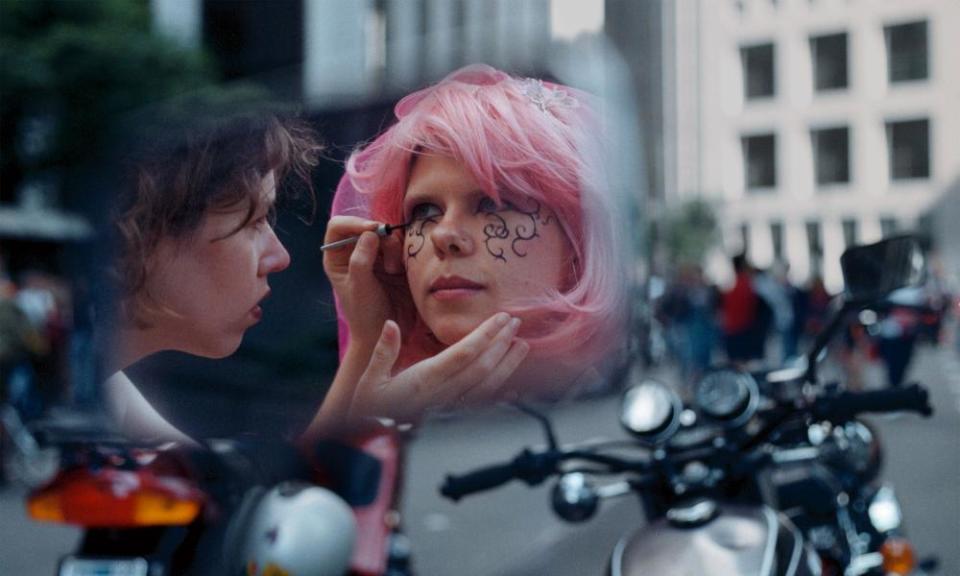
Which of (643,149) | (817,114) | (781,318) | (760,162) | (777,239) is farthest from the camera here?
(781,318)

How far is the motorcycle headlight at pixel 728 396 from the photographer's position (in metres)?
1.86

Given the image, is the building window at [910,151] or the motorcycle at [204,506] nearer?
the motorcycle at [204,506]

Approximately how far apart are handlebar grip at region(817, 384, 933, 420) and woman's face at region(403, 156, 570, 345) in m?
0.75

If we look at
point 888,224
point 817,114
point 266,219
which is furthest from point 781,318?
point 266,219

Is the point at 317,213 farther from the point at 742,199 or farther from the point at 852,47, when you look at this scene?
the point at 742,199

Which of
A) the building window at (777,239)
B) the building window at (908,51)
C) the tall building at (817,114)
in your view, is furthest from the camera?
the building window at (777,239)

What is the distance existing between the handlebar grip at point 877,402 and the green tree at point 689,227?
0.40 metres

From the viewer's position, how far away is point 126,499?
2.08 m

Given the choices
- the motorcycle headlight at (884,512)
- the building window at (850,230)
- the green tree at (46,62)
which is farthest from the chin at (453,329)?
the green tree at (46,62)

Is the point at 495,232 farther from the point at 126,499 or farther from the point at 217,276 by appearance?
the point at 126,499

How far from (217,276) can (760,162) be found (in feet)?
5.40

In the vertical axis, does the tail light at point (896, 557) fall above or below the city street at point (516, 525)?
above

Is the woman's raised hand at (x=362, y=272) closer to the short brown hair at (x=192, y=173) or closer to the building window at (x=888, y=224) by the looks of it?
the short brown hair at (x=192, y=173)

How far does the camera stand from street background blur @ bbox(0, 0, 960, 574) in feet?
3.94
